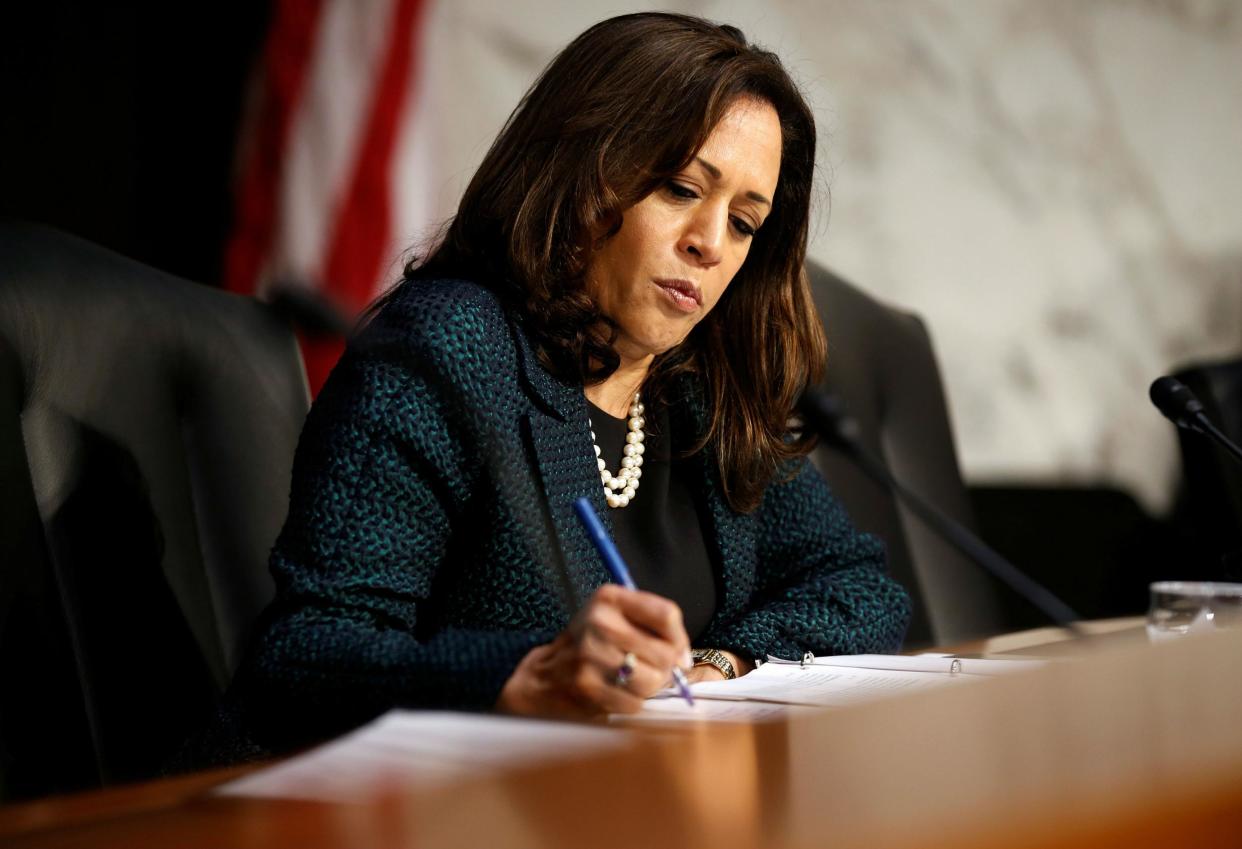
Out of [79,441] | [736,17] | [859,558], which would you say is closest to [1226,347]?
[736,17]

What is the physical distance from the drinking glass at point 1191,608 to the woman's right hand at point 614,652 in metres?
0.60

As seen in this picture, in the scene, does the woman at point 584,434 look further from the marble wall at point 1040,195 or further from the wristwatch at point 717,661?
the marble wall at point 1040,195

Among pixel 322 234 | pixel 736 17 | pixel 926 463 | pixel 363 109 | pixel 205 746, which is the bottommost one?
pixel 205 746

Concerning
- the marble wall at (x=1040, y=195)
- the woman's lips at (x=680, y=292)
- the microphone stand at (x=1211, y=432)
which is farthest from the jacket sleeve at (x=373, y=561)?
the marble wall at (x=1040, y=195)

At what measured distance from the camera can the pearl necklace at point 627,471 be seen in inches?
55.2

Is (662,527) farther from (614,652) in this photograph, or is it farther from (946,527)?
(614,652)

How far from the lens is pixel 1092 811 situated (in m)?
0.39

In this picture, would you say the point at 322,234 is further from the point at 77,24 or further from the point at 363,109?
the point at 77,24

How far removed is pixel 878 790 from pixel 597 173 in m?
1.00

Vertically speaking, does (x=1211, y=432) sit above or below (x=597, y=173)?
below

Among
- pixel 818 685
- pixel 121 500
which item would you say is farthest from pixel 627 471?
pixel 121 500

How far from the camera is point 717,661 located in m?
1.28

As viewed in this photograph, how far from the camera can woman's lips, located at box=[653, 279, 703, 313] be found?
4.50ft

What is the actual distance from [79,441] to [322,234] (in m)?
0.55
